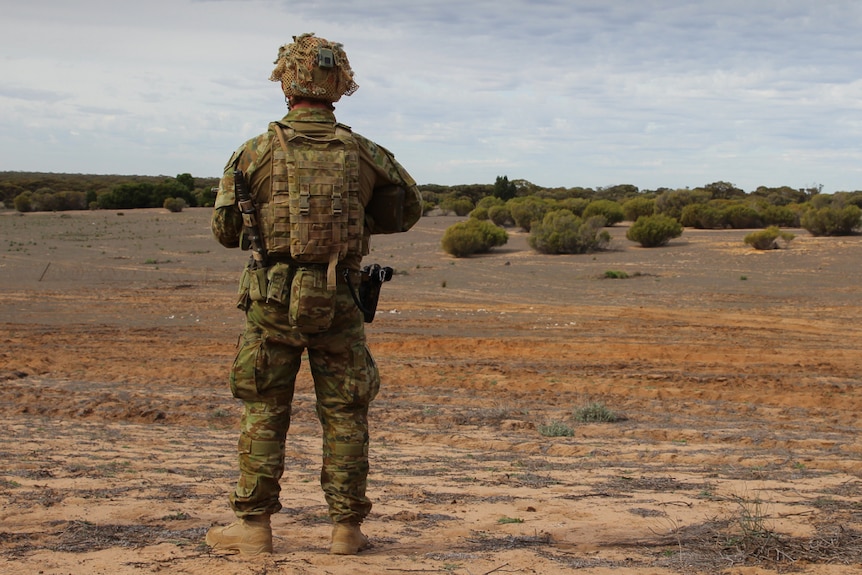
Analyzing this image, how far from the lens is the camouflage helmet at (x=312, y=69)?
4.37m

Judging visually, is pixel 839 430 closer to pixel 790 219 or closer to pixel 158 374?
pixel 158 374

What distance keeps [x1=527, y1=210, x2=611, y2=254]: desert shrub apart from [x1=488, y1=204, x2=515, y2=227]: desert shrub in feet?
27.6

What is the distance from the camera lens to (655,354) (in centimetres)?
1399

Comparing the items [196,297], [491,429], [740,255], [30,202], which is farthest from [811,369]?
[30,202]

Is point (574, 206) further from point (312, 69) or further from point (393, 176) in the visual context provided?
point (312, 69)

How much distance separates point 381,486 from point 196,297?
1567 centimetres

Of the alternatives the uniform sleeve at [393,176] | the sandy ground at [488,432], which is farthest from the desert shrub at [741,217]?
the uniform sleeve at [393,176]

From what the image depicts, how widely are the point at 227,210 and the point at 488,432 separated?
16.5 ft

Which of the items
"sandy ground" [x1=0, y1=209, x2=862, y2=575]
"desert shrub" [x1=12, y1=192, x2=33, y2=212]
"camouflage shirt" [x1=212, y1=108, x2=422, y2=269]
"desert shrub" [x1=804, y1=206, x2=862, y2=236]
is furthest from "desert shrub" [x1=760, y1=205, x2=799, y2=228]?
"desert shrub" [x1=12, y1=192, x2=33, y2=212]

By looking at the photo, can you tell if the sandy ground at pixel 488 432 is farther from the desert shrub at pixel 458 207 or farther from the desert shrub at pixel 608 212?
the desert shrub at pixel 458 207

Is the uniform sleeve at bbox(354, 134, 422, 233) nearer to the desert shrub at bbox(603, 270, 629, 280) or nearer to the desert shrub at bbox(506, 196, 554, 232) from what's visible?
the desert shrub at bbox(603, 270, 629, 280)

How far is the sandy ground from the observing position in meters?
4.52

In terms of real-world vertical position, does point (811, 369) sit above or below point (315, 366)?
below

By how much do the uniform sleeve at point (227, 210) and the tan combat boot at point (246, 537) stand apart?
53.0 inches
